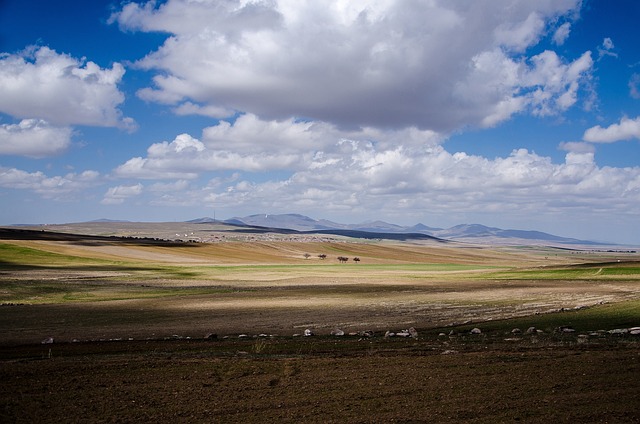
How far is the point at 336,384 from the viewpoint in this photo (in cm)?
1482

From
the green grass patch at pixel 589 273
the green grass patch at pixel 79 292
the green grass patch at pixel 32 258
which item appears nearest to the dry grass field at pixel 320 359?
the green grass patch at pixel 79 292

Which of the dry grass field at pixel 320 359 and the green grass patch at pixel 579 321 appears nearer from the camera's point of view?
the dry grass field at pixel 320 359

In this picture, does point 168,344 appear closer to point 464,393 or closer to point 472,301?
point 464,393

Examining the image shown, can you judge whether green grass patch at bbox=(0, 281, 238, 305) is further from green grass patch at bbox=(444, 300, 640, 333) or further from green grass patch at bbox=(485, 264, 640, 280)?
green grass patch at bbox=(485, 264, 640, 280)

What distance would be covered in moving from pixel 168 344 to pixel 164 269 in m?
63.3

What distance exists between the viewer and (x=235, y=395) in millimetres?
13977

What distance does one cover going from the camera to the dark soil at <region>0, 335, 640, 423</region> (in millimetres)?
12375

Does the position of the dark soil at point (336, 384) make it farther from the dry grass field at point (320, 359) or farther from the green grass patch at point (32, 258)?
the green grass patch at point (32, 258)

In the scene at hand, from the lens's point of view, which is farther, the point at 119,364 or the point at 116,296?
the point at 116,296

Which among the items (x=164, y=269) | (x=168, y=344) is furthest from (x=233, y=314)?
(x=164, y=269)

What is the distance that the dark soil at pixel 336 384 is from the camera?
12375 millimetres

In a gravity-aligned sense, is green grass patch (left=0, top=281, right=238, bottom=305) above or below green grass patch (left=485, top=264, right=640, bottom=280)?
below

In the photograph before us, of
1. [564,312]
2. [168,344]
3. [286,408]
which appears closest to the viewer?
[286,408]

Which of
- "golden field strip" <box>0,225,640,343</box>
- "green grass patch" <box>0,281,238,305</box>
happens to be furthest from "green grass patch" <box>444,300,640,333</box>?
"green grass patch" <box>0,281,238,305</box>
